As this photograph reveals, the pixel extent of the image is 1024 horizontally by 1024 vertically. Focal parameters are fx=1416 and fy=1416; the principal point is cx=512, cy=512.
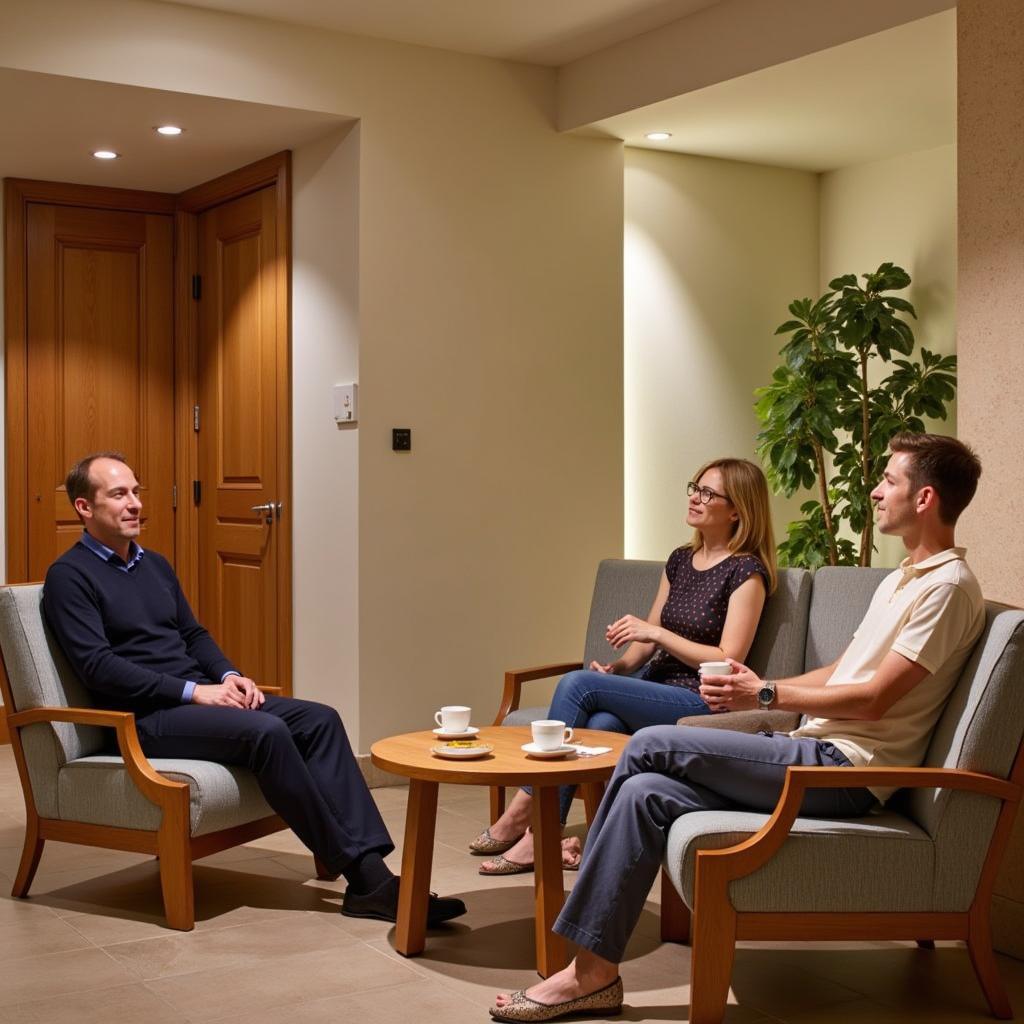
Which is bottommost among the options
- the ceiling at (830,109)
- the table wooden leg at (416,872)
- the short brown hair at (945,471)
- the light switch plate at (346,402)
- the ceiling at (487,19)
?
the table wooden leg at (416,872)

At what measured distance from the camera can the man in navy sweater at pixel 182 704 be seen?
3.62 m

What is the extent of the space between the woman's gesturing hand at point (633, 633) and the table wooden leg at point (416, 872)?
2.77 ft

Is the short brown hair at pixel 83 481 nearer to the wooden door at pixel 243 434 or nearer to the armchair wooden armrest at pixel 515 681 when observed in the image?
the armchair wooden armrest at pixel 515 681

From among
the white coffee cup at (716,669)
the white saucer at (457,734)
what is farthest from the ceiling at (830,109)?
the white saucer at (457,734)

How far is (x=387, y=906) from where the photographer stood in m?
3.58

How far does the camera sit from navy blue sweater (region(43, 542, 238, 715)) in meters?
3.69

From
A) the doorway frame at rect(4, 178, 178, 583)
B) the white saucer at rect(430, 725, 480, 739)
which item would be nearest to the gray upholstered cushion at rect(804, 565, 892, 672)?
the white saucer at rect(430, 725, 480, 739)

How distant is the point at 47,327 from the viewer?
→ 6047mm

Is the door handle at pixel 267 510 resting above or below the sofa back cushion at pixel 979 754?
above

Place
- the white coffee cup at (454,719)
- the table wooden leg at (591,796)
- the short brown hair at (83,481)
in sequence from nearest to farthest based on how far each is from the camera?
the white coffee cup at (454,719) < the table wooden leg at (591,796) < the short brown hair at (83,481)

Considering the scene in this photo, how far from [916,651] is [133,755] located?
6.27ft

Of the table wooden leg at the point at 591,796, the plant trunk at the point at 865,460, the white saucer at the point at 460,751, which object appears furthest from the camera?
the plant trunk at the point at 865,460

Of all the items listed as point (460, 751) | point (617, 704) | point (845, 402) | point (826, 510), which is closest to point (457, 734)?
point (460, 751)

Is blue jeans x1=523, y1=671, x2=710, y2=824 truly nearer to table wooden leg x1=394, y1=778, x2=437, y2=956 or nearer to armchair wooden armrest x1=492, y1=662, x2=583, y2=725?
armchair wooden armrest x1=492, y1=662, x2=583, y2=725
